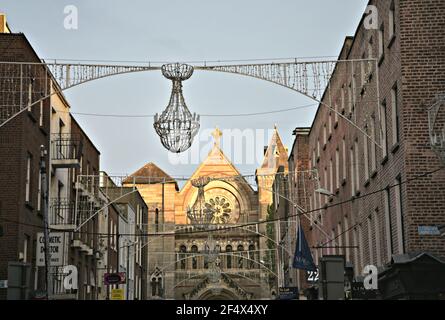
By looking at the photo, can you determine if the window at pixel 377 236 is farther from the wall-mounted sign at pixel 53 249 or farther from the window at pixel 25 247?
the window at pixel 25 247

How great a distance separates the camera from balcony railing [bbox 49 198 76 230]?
113 feet

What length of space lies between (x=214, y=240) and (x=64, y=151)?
53538 mm

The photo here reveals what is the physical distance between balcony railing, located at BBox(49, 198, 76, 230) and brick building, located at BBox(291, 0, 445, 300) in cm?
1105

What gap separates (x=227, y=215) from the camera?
305ft

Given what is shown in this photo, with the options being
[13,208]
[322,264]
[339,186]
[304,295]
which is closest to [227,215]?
[304,295]

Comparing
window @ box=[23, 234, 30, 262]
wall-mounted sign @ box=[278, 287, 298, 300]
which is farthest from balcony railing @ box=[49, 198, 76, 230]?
wall-mounted sign @ box=[278, 287, 298, 300]

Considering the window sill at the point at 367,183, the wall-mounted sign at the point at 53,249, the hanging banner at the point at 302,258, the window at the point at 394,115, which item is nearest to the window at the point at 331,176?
the hanging banner at the point at 302,258

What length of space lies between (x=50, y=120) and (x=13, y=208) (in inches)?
246

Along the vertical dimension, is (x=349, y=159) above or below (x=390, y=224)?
above

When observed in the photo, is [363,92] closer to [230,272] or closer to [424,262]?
[424,262]

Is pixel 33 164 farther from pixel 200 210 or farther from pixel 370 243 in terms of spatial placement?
pixel 200 210

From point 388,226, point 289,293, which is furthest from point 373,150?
point 289,293

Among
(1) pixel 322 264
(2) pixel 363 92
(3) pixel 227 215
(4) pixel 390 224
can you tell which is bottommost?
(1) pixel 322 264

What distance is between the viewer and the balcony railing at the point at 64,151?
3434 centimetres
